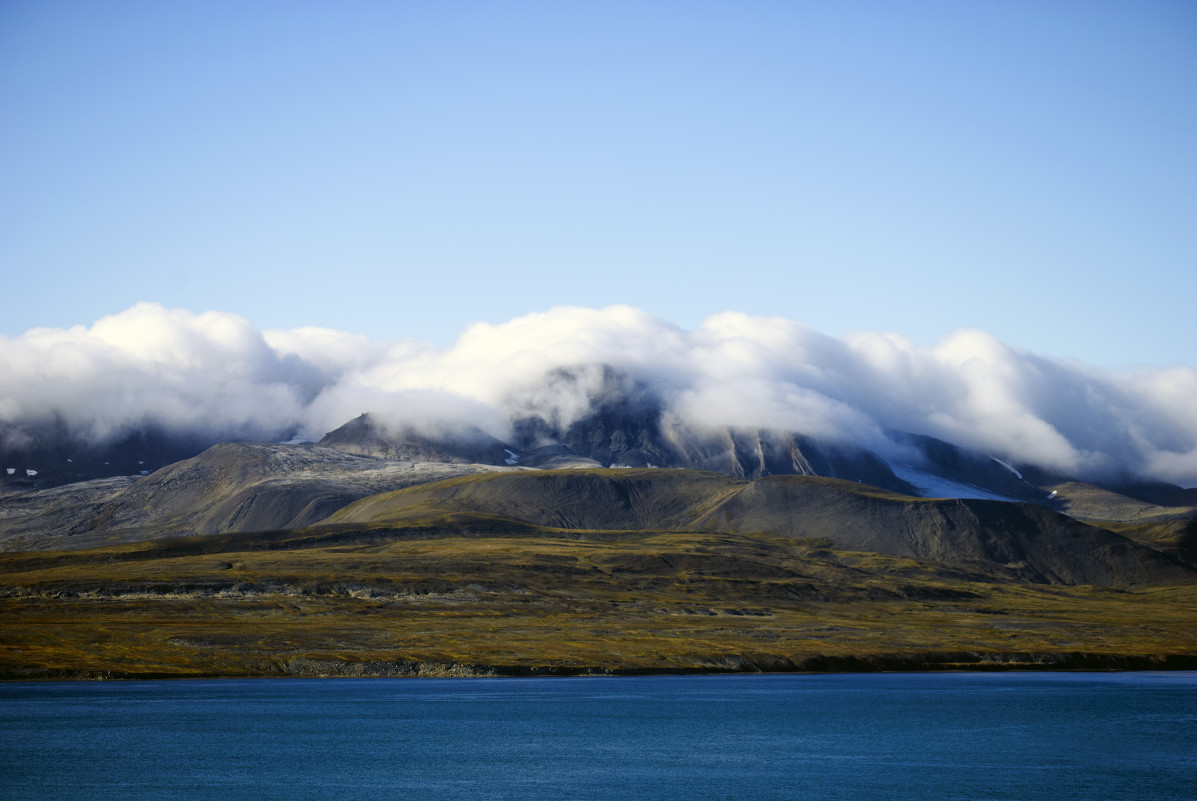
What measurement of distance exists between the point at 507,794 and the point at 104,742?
34.3 meters

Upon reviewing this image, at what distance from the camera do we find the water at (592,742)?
71.9 meters

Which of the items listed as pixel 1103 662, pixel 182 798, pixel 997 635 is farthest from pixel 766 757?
pixel 997 635

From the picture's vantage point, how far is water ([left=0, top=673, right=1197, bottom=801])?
236 feet

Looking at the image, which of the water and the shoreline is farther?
the shoreline

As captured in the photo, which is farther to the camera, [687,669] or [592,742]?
[687,669]

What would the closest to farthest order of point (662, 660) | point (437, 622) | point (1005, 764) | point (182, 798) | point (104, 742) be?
point (182, 798)
point (1005, 764)
point (104, 742)
point (662, 660)
point (437, 622)

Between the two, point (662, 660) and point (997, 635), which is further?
point (997, 635)

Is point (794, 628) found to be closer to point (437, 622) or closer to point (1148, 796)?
point (437, 622)

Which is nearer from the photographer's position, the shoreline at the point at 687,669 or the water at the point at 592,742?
the water at the point at 592,742

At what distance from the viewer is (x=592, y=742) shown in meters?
91.1

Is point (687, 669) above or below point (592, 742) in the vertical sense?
below

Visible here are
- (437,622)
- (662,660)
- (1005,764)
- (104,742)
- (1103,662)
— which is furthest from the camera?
(437,622)

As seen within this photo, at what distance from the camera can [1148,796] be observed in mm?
69062

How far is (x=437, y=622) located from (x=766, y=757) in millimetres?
107466
